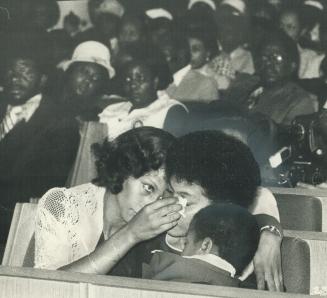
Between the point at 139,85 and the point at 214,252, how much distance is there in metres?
2.77

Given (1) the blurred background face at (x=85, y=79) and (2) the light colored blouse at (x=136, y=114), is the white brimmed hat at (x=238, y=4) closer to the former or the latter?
(2) the light colored blouse at (x=136, y=114)

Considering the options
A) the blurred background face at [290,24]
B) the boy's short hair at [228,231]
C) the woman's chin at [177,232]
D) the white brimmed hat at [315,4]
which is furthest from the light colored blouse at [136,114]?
the boy's short hair at [228,231]

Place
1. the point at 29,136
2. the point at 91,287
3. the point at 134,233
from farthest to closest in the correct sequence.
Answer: the point at 29,136
the point at 134,233
the point at 91,287

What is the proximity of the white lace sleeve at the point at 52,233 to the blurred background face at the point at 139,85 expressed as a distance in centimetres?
218

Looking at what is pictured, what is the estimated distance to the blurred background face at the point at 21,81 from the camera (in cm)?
432

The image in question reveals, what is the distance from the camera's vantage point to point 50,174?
3988mm

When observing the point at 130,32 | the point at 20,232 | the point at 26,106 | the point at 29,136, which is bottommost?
the point at 29,136

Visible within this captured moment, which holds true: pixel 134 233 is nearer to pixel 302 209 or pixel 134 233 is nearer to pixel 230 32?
pixel 302 209

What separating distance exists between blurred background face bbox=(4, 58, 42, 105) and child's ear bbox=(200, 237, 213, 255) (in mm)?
Answer: 2966

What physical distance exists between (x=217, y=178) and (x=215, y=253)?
429mm

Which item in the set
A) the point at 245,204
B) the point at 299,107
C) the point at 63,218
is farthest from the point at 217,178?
the point at 299,107

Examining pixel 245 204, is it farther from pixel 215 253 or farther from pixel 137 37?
pixel 137 37

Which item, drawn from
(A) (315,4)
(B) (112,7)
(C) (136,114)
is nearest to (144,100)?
(C) (136,114)

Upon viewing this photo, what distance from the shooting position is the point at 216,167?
195cm
